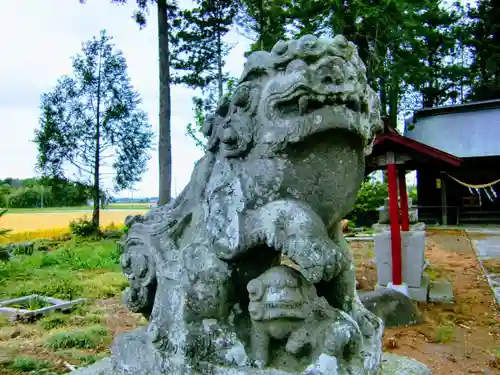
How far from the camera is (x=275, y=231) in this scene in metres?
1.60

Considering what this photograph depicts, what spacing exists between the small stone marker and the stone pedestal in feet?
14.2

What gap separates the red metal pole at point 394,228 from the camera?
6.29 meters

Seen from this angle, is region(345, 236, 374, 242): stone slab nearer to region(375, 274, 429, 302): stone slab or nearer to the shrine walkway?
the shrine walkway

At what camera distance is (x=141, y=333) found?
6.46 ft

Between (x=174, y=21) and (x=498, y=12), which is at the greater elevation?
(x=498, y=12)

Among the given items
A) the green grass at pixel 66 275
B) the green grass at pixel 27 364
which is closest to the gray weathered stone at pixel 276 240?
the green grass at pixel 27 364

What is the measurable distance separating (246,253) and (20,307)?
5.47 meters

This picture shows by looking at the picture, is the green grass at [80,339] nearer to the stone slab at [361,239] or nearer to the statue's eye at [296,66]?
the statue's eye at [296,66]

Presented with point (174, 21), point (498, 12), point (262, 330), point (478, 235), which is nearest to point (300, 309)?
point (262, 330)

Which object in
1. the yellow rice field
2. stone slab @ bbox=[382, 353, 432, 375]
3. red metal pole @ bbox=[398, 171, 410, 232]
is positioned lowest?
stone slab @ bbox=[382, 353, 432, 375]

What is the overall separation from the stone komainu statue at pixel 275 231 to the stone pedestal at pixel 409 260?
4.94m

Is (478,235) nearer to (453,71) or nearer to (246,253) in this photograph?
(453,71)

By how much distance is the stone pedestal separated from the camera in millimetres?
6500

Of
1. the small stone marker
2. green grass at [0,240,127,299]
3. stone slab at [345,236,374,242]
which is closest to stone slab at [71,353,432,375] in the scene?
the small stone marker
